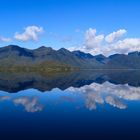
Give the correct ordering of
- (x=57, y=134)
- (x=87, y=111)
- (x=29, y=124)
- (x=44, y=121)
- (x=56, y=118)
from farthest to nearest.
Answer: (x=87, y=111) → (x=56, y=118) → (x=44, y=121) → (x=29, y=124) → (x=57, y=134)

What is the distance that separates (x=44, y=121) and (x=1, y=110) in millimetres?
13121

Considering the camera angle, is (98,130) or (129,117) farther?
(129,117)

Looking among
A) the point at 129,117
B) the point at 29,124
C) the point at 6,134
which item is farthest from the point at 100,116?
the point at 6,134

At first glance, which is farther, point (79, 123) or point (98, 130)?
point (79, 123)

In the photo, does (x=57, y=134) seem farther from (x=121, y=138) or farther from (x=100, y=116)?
(x=100, y=116)

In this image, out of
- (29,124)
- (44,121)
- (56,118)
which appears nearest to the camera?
(29,124)

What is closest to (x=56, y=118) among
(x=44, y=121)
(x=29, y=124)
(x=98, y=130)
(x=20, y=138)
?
(x=44, y=121)

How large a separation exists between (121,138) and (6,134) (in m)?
12.8

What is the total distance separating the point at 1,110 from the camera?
48.4 m

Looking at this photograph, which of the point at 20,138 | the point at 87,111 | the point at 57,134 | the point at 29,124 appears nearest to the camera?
the point at 20,138

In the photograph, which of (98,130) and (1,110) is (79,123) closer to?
Result: (98,130)

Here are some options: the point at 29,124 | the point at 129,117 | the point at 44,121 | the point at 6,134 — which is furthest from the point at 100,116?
the point at 6,134

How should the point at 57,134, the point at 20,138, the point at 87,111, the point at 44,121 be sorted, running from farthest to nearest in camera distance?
the point at 87,111
the point at 44,121
the point at 57,134
the point at 20,138

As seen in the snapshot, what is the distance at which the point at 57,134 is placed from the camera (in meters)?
31.4
